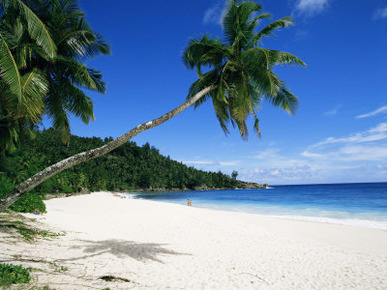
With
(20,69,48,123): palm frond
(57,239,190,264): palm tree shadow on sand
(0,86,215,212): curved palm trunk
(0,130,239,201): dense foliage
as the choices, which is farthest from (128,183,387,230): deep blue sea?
(0,130,239,201): dense foliage

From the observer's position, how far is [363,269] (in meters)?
6.40

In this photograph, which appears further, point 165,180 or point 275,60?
point 165,180

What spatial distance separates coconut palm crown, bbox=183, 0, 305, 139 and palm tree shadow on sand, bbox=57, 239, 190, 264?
4.44 metres

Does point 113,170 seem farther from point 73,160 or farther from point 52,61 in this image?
point 73,160

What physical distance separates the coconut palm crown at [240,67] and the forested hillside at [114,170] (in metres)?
21.7

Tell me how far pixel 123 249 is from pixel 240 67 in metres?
6.59

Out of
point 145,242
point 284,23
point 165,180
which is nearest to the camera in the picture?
point 284,23

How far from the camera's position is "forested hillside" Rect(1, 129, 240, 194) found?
38.7 m

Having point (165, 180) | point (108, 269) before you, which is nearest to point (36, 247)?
point (108, 269)

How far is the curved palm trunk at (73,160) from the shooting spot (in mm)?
3563

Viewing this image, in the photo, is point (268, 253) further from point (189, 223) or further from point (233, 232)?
point (189, 223)

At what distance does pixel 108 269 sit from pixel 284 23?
8238 mm

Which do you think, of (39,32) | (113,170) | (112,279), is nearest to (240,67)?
(39,32)

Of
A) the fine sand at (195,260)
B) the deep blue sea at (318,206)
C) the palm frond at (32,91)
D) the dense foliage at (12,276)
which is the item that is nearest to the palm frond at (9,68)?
the palm frond at (32,91)
